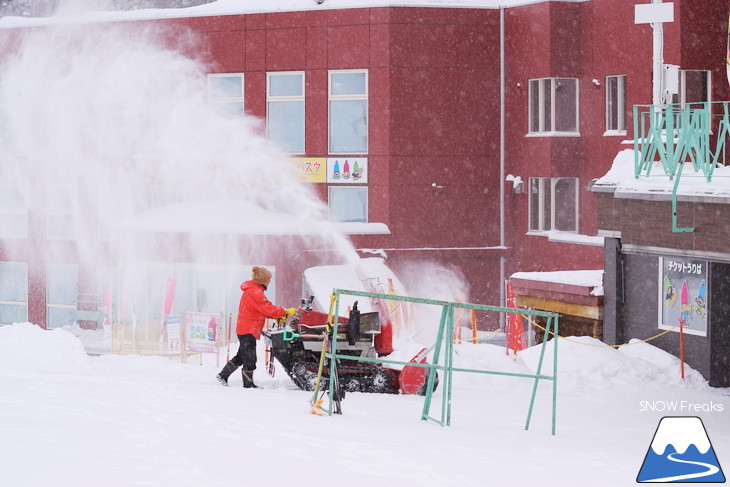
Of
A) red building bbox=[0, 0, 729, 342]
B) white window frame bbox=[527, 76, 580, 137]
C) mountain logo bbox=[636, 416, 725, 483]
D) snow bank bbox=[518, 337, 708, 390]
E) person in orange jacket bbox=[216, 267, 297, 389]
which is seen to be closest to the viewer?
mountain logo bbox=[636, 416, 725, 483]

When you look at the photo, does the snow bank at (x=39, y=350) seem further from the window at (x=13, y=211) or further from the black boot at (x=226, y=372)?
the window at (x=13, y=211)

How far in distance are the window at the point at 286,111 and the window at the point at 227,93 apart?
0.90 metres

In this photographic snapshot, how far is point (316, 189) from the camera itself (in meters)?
32.5

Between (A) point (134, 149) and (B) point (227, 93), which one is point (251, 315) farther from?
(A) point (134, 149)

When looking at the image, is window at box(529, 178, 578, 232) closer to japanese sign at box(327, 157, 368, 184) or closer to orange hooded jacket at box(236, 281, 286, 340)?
japanese sign at box(327, 157, 368, 184)

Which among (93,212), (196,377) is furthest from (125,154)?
(196,377)

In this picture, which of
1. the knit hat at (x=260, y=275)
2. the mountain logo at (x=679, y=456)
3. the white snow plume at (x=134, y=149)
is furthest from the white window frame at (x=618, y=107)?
the mountain logo at (x=679, y=456)

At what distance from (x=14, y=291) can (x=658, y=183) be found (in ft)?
81.7

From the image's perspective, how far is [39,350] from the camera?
18.7 metres

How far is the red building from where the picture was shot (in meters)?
31.1

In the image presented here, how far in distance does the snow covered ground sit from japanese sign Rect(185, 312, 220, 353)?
4.30 metres

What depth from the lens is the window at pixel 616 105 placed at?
30062 millimetres

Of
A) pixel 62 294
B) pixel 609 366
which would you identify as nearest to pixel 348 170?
pixel 62 294

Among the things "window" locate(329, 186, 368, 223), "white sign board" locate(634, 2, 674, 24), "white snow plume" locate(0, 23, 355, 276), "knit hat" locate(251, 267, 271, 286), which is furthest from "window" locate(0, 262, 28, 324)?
"knit hat" locate(251, 267, 271, 286)
